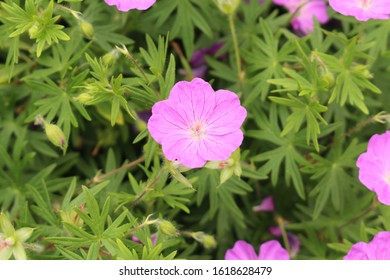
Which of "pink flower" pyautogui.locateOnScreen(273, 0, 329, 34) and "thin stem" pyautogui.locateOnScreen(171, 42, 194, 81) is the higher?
"pink flower" pyautogui.locateOnScreen(273, 0, 329, 34)

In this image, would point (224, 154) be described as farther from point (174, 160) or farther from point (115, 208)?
point (115, 208)

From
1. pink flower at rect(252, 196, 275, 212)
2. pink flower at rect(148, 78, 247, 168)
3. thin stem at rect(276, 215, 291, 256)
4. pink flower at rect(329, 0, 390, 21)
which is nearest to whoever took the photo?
pink flower at rect(148, 78, 247, 168)

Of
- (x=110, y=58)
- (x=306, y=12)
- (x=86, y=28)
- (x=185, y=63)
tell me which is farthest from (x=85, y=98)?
(x=306, y=12)

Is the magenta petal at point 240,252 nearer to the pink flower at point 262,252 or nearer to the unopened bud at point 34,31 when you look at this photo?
the pink flower at point 262,252

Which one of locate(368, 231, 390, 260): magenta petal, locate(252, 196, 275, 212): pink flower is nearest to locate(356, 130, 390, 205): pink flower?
locate(368, 231, 390, 260): magenta petal

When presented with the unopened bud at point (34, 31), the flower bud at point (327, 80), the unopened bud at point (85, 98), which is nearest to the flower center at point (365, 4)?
the flower bud at point (327, 80)

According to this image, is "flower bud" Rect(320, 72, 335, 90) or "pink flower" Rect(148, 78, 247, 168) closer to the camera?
"pink flower" Rect(148, 78, 247, 168)

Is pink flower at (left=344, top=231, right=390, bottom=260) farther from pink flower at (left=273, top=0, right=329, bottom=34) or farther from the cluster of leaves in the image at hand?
pink flower at (left=273, top=0, right=329, bottom=34)
